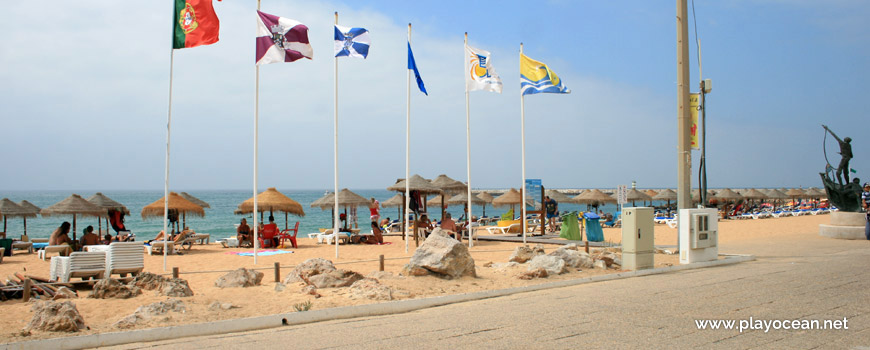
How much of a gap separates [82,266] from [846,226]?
21.5 meters

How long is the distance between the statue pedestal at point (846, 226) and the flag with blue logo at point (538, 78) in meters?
10.9

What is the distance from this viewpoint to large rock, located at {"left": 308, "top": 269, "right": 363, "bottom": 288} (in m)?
9.00

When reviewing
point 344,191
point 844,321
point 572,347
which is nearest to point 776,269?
point 844,321

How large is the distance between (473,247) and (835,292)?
32.7 ft

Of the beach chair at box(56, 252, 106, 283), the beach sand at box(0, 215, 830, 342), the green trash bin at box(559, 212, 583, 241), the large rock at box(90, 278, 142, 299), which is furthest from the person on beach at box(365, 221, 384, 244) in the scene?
the large rock at box(90, 278, 142, 299)

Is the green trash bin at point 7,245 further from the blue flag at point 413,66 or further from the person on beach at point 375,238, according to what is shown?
the blue flag at point 413,66

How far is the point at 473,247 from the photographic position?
55.7 feet

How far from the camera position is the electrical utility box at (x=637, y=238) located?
11328 mm

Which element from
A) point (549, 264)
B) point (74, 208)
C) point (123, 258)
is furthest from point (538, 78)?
point (74, 208)

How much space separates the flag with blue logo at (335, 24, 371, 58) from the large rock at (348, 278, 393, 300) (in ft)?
21.5

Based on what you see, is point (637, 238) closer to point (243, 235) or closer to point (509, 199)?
point (243, 235)

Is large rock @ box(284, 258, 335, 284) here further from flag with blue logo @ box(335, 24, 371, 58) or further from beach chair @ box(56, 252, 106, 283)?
flag with blue logo @ box(335, 24, 371, 58)

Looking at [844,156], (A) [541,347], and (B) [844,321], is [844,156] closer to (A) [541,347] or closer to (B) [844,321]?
(B) [844,321]

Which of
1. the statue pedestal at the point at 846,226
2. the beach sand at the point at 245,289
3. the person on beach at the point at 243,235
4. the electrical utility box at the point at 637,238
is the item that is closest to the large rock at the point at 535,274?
the beach sand at the point at 245,289
